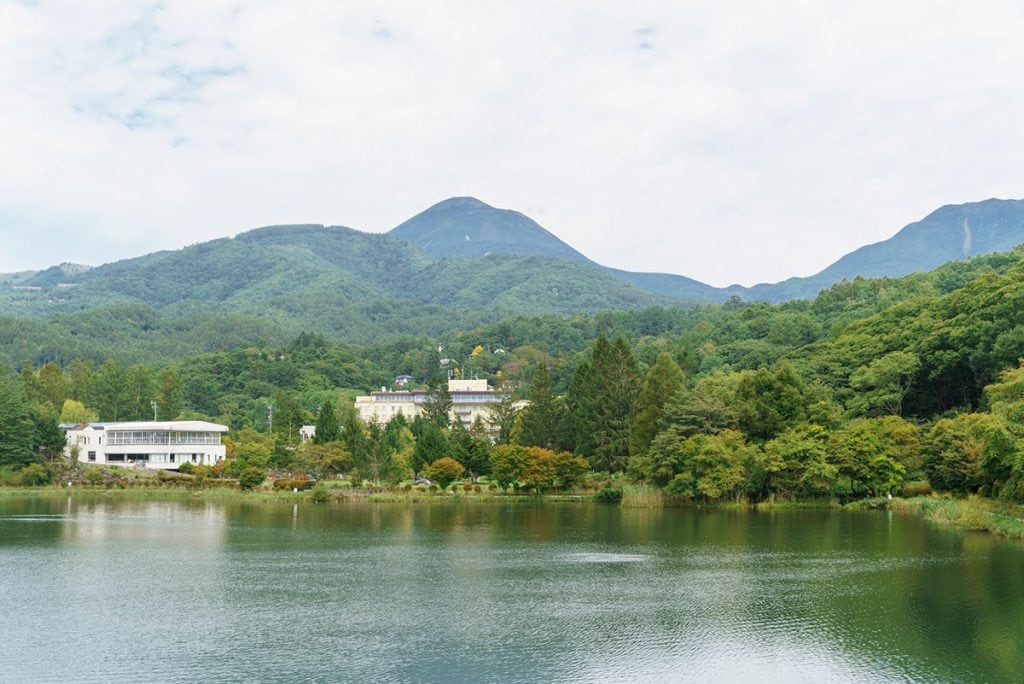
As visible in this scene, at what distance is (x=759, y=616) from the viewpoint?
20.6m

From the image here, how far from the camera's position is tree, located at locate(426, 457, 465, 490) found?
5072 cm

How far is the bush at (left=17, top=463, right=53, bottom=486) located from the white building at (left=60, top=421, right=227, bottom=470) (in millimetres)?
8004

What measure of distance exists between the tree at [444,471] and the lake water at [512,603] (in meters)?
13.7

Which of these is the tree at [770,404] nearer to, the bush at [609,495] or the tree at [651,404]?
the tree at [651,404]

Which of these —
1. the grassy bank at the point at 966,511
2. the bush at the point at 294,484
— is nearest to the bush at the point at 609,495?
the grassy bank at the point at 966,511

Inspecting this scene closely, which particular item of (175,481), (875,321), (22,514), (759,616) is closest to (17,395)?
(175,481)

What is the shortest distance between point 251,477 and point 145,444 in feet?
50.8

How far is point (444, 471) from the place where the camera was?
50688 mm

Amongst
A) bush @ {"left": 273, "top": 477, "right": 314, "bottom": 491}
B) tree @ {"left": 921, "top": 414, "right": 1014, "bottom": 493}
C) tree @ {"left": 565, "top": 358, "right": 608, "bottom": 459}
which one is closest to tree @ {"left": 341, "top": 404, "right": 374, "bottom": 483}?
bush @ {"left": 273, "top": 477, "right": 314, "bottom": 491}

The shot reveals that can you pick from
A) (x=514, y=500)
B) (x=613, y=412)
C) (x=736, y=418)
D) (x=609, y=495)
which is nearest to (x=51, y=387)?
(x=514, y=500)

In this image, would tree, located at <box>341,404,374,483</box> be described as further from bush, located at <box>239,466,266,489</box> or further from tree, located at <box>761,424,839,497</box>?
tree, located at <box>761,424,839,497</box>

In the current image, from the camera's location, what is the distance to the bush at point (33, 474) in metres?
54.9

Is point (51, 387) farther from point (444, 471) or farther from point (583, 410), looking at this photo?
point (583, 410)

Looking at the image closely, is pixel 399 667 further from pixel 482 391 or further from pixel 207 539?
pixel 482 391
